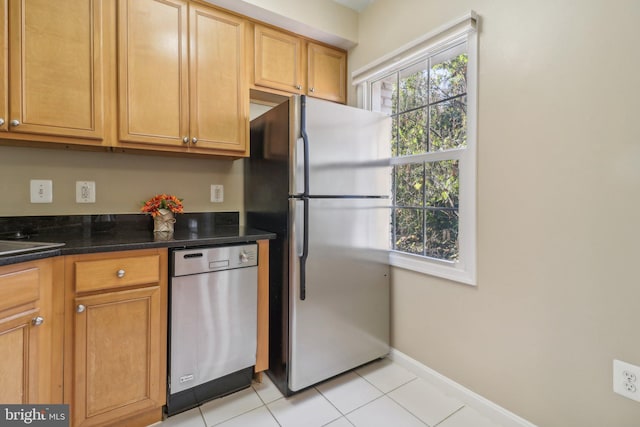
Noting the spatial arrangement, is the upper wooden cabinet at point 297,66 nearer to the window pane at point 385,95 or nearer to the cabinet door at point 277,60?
the cabinet door at point 277,60

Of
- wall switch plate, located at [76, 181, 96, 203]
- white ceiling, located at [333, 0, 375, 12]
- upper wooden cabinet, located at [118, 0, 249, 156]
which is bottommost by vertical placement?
wall switch plate, located at [76, 181, 96, 203]

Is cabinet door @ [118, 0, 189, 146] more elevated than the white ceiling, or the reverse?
the white ceiling

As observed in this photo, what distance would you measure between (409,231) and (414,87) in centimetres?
92

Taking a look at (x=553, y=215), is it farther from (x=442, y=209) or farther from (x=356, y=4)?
(x=356, y=4)

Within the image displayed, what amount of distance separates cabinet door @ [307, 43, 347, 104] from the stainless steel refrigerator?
21.6 inches

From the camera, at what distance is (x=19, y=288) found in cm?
112

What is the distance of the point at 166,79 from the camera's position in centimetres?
168

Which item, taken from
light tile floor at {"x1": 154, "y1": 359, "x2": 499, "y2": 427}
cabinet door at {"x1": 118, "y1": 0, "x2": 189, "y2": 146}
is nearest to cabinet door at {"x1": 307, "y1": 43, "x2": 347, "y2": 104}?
cabinet door at {"x1": 118, "y1": 0, "x2": 189, "y2": 146}

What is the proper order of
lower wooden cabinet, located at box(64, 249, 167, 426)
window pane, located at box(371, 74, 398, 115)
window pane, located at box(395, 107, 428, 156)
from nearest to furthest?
1. lower wooden cabinet, located at box(64, 249, 167, 426)
2. window pane, located at box(395, 107, 428, 156)
3. window pane, located at box(371, 74, 398, 115)

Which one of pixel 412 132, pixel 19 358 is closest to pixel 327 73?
pixel 412 132

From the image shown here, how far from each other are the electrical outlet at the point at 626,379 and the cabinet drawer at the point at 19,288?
7.23 feet

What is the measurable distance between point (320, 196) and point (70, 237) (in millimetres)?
1334

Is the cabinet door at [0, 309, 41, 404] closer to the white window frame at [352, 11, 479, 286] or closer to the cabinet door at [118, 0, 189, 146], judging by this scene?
the cabinet door at [118, 0, 189, 146]

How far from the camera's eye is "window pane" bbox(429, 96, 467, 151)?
5.51 feet
